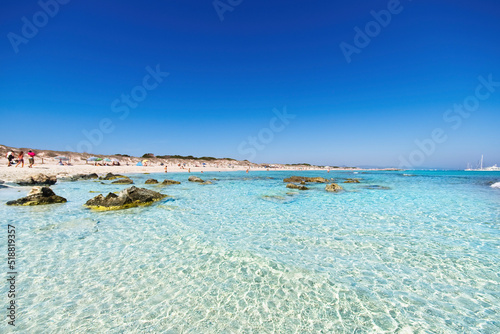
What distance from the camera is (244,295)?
452 centimetres

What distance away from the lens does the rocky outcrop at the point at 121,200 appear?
12.0 m

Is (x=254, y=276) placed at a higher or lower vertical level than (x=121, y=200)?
lower

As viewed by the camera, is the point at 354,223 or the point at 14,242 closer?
the point at 14,242

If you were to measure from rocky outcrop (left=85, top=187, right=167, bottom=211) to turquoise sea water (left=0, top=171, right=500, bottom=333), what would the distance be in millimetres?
2151

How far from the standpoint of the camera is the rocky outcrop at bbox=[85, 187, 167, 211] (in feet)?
39.3

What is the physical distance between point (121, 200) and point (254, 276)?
33.9 feet

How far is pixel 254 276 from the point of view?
529 centimetres

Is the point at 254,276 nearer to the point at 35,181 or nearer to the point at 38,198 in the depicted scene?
the point at 38,198

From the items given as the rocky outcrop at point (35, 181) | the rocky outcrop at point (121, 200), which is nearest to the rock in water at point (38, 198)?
the rocky outcrop at point (121, 200)

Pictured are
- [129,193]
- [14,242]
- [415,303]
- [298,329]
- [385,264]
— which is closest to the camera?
[298,329]

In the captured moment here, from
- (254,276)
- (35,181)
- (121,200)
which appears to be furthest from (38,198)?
(254,276)

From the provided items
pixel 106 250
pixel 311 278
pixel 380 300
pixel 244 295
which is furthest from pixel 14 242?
pixel 380 300

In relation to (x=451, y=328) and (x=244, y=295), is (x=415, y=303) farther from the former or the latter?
(x=244, y=295)

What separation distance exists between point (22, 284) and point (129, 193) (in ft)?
28.7
